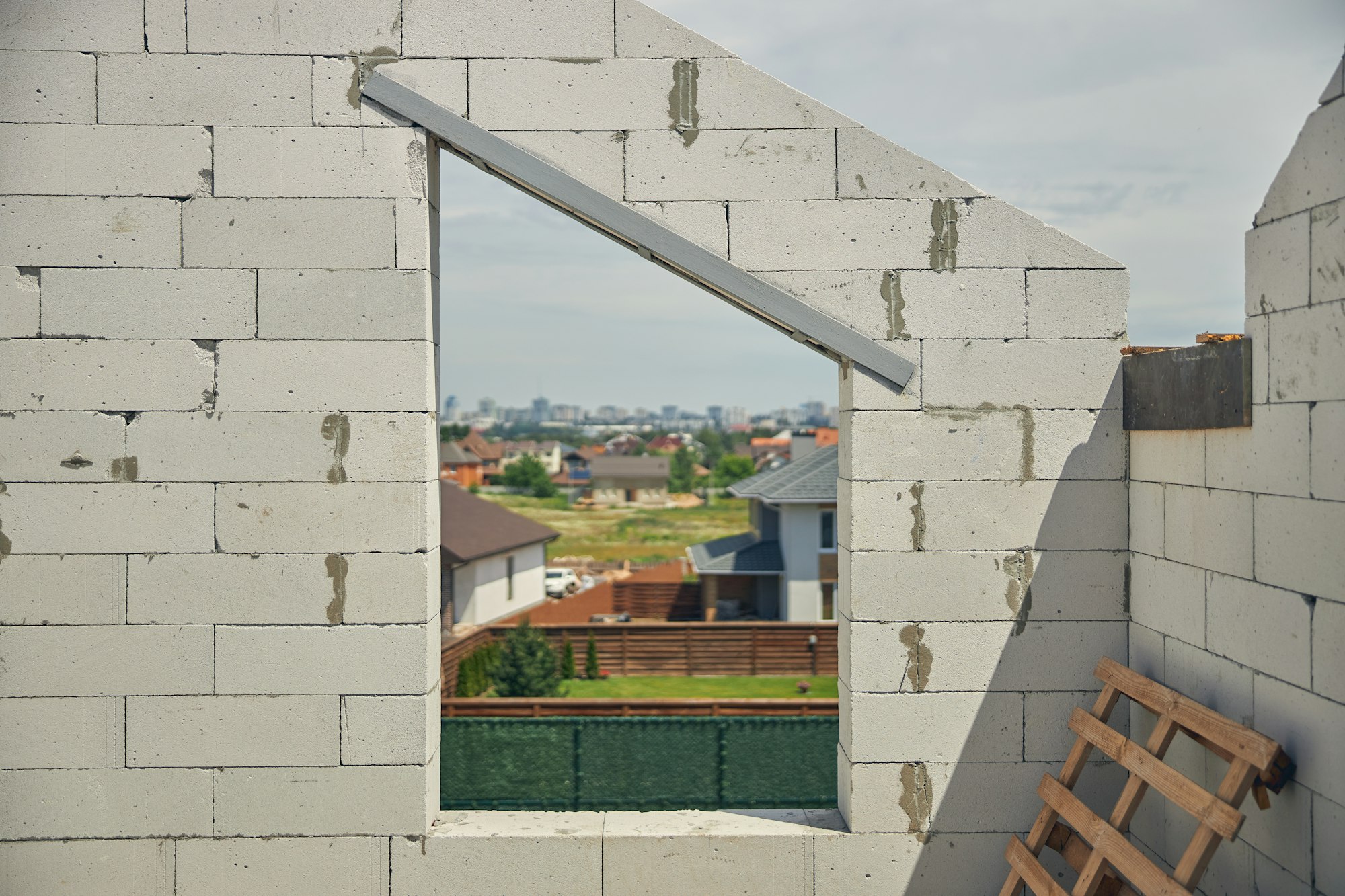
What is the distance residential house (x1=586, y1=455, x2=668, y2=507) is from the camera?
93438mm

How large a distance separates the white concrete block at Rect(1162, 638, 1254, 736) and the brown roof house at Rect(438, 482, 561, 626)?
21.5m

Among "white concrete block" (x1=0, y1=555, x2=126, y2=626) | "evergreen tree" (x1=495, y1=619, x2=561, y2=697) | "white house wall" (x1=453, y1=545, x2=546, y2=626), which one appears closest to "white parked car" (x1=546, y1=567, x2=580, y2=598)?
"white house wall" (x1=453, y1=545, x2=546, y2=626)

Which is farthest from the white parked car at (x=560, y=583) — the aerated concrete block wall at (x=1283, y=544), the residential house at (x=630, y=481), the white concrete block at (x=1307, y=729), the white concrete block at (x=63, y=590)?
the residential house at (x=630, y=481)

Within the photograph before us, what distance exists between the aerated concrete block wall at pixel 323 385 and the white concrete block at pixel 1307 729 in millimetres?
1536

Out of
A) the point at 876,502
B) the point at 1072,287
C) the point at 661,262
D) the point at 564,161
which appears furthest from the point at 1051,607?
the point at 564,161

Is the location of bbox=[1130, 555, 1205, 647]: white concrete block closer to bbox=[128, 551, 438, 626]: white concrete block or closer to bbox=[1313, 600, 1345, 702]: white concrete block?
bbox=[1313, 600, 1345, 702]: white concrete block

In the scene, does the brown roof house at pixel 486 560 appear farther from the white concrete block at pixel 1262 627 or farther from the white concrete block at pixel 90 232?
the white concrete block at pixel 1262 627

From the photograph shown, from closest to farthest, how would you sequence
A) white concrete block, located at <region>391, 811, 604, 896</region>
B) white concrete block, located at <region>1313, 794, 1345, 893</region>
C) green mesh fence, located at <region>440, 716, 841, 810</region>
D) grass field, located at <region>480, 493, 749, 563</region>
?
white concrete block, located at <region>1313, 794, 1345, 893</region> < white concrete block, located at <region>391, 811, 604, 896</region> < green mesh fence, located at <region>440, 716, 841, 810</region> < grass field, located at <region>480, 493, 749, 563</region>

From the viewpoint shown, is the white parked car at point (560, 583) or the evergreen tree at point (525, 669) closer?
the evergreen tree at point (525, 669)

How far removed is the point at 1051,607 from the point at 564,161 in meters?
3.69

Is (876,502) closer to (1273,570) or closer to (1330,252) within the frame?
(1273,570)

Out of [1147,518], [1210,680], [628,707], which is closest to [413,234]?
[1147,518]

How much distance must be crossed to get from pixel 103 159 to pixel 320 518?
2.28 metres

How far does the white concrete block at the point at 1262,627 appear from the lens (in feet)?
12.8
